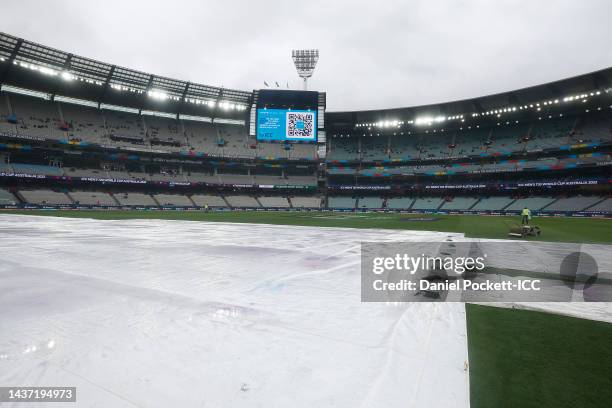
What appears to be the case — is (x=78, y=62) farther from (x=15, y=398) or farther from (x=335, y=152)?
(x=15, y=398)

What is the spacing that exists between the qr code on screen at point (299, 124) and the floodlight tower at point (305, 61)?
12003 millimetres

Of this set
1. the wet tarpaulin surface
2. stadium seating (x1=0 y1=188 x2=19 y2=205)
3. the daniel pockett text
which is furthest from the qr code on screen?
the wet tarpaulin surface

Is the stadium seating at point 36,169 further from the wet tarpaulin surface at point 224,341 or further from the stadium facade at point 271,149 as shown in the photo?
the wet tarpaulin surface at point 224,341

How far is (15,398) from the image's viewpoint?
1.94m

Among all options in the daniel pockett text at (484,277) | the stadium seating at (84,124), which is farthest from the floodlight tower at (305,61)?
the daniel pockett text at (484,277)

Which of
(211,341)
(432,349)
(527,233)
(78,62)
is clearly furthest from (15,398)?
(78,62)

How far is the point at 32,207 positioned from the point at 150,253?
159 feet

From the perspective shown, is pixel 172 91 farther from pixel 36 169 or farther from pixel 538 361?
pixel 538 361

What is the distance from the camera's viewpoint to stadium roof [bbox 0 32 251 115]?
39050mm

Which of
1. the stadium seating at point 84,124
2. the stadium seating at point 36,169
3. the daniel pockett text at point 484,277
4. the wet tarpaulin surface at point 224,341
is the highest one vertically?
the stadium seating at point 84,124

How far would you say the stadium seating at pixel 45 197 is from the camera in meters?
41.2

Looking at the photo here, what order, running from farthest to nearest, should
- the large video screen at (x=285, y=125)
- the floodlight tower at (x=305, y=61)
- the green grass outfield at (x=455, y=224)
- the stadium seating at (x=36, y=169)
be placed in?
the floodlight tower at (x=305, y=61) → the large video screen at (x=285, y=125) → the stadium seating at (x=36, y=169) → the green grass outfield at (x=455, y=224)

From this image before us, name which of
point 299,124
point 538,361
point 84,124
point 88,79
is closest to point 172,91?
point 88,79

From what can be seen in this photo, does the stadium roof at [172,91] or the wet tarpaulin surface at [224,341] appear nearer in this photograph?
the wet tarpaulin surface at [224,341]
